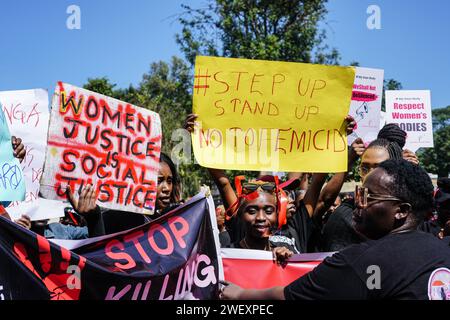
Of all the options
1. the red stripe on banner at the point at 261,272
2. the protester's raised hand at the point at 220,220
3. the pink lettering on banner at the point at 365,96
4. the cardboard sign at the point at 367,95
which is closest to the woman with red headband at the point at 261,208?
the red stripe on banner at the point at 261,272

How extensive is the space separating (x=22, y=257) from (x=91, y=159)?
891 millimetres

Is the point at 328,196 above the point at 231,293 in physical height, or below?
above

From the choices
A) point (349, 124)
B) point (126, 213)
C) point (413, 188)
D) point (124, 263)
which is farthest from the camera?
point (349, 124)

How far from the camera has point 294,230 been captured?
4238 millimetres

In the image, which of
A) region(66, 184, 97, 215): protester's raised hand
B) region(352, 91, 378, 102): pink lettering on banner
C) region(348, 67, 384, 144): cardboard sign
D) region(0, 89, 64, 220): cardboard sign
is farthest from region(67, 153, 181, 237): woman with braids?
region(352, 91, 378, 102): pink lettering on banner

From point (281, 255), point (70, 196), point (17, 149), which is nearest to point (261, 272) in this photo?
point (281, 255)

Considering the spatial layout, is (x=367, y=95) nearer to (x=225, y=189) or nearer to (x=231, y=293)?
(x=225, y=189)

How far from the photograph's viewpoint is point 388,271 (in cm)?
237

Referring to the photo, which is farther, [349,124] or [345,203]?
[349,124]

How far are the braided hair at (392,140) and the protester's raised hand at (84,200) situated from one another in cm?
199

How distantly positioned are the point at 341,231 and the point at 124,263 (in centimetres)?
147

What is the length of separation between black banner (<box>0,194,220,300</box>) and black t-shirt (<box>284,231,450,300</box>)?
102 centimetres

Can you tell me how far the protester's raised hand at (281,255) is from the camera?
144 inches
